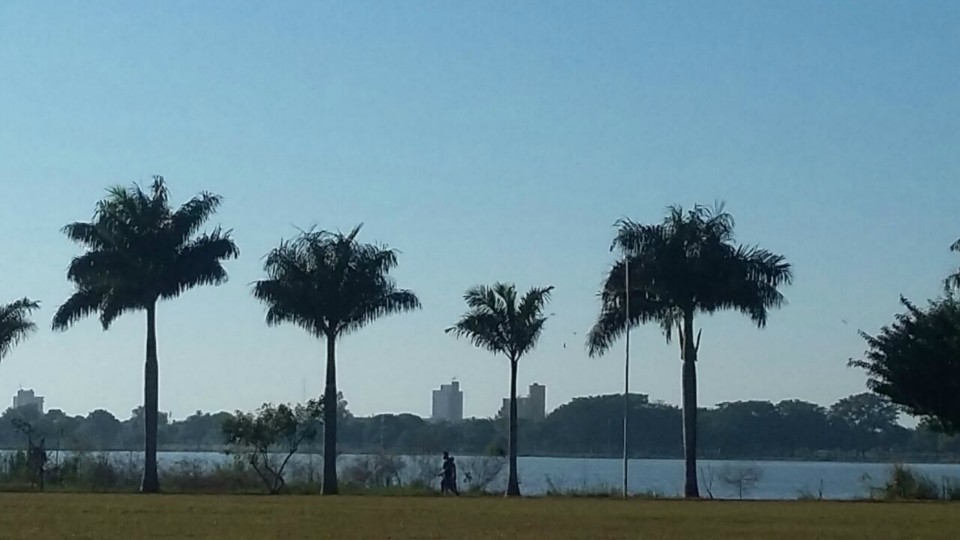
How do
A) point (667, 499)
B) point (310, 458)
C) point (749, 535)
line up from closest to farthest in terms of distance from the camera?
1. point (749, 535)
2. point (667, 499)
3. point (310, 458)

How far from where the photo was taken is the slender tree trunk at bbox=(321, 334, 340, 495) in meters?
52.3

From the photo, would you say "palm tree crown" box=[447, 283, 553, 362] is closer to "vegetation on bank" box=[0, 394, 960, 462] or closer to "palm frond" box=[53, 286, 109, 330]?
"palm frond" box=[53, 286, 109, 330]

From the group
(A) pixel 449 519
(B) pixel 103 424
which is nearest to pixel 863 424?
(B) pixel 103 424

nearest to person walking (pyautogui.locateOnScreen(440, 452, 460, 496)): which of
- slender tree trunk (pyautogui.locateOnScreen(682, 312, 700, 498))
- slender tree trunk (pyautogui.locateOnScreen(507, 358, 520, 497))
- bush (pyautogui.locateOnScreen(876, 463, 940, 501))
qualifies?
slender tree trunk (pyautogui.locateOnScreen(507, 358, 520, 497))

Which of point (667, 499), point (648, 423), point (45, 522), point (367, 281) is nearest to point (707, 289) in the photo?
point (667, 499)

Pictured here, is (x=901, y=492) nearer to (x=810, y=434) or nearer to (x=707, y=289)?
(x=707, y=289)

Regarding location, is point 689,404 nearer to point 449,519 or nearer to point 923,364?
point 923,364

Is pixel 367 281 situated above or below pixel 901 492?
above

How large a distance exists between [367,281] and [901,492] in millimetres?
18939

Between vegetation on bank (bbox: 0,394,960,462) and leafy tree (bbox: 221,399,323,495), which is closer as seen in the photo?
leafy tree (bbox: 221,399,323,495)

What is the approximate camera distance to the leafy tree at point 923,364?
50969 mm

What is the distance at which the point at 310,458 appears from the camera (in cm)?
6084

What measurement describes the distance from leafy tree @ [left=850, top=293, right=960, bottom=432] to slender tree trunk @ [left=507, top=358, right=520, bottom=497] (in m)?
11.5

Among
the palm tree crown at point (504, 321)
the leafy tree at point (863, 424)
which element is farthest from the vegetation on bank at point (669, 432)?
the palm tree crown at point (504, 321)
